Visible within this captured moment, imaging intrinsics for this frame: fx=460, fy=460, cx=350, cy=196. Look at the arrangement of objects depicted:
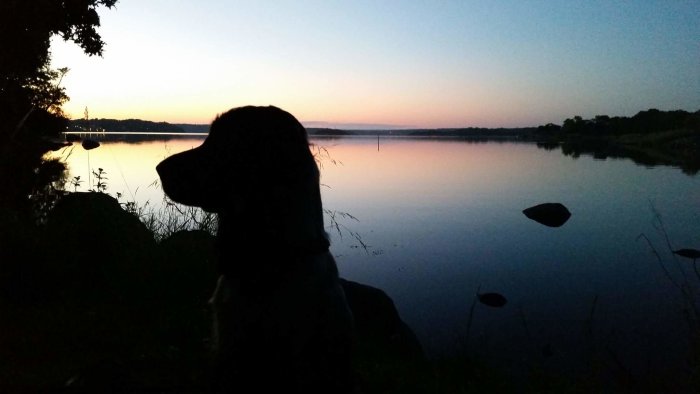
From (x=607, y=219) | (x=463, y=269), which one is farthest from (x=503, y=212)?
(x=463, y=269)

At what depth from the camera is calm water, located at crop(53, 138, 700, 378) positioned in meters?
7.54

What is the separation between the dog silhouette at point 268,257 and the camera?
2180 millimetres

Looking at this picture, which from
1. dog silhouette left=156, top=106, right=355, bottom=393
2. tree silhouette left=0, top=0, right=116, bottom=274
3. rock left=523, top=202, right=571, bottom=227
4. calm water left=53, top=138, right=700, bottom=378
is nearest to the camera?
dog silhouette left=156, top=106, right=355, bottom=393

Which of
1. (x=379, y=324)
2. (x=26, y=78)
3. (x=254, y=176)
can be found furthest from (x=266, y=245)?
(x=26, y=78)

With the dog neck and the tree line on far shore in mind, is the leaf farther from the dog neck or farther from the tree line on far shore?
the tree line on far shore

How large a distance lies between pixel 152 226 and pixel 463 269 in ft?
23.6

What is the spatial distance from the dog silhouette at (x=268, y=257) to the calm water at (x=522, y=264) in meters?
2.87

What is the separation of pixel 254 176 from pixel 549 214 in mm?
16795

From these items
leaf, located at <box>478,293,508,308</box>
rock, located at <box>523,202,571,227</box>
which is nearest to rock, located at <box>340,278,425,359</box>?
leaf, located at <box>478,293,508,308</box>

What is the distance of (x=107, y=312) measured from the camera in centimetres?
517

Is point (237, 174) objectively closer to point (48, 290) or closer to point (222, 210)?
point (222, 210)

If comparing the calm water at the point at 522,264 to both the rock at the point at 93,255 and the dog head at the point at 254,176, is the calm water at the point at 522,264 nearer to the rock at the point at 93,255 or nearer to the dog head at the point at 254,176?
the rock at the point at 93,255

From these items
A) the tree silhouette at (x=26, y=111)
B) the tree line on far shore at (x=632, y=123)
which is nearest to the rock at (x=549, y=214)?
the tree silhouette at (x=26, y=111)

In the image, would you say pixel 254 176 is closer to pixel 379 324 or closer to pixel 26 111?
pixel 379 324
